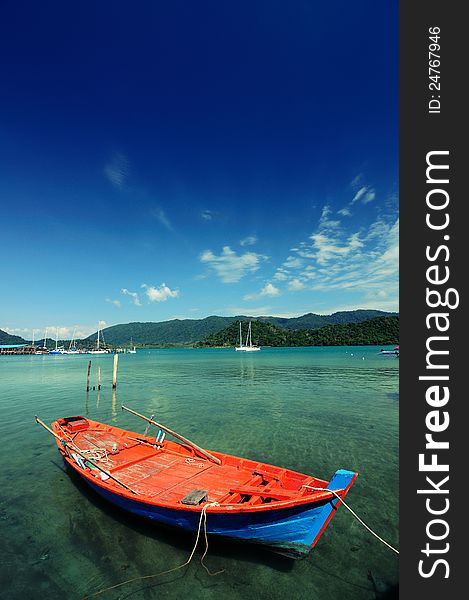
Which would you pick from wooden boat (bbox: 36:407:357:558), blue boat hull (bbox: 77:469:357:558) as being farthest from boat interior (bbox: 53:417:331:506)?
blue boat hull (bbox: 77:469:357:558)

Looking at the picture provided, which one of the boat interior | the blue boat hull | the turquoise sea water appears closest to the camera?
the blue boat hull

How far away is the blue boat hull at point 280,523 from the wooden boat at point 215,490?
21 millimetres

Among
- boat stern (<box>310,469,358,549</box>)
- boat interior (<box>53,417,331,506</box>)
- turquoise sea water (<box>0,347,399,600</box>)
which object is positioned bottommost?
turquoise sea water (<box>0,347,399,600</box>)

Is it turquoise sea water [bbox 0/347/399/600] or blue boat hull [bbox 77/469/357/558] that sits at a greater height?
blue boat hull [bbox 77/469/357/558]

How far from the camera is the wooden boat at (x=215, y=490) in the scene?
22.7 ft

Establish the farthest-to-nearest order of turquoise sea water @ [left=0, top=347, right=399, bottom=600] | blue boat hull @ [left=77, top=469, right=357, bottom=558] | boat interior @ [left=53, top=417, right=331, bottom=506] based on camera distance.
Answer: boat interior @ [left=53, top=417, right=331, bottom=506] < turquoise sea water @ [left=0, top=347, right=399, bottom=600] < blue boat hull @ [left=77, top=469, right=357, bottom=558]

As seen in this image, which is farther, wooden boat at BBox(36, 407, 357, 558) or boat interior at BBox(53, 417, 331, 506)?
boat interior at BBox(53, 417, 331, 506)

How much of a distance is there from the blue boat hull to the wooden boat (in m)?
0.02

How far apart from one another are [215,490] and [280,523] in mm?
2650

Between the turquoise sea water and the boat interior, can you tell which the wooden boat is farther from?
the turquoise sea water

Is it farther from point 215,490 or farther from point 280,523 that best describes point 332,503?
point 215,490

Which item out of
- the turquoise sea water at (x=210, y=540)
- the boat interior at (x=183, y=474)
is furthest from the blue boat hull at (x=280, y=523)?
the turquoise sea water at (x=210, y=540)

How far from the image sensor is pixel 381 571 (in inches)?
290

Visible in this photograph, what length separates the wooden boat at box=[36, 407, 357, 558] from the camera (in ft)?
22.7
